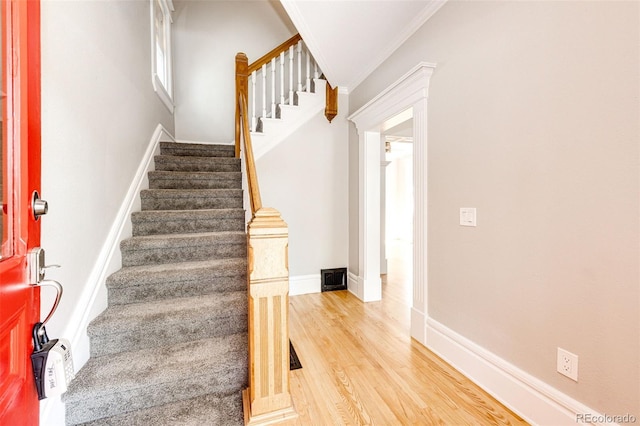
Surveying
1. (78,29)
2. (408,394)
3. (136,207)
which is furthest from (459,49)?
(136,207)

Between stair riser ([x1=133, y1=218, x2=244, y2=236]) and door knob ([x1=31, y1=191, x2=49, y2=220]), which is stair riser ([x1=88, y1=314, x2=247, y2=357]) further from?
door knob ([x1=31, y1=191, x2=49, y2=220])

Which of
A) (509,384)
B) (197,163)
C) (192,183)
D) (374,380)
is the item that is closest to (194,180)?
(192,183)

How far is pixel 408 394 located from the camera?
161cm

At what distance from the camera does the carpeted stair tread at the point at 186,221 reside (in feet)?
7.71

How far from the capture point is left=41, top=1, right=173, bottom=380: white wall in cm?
130

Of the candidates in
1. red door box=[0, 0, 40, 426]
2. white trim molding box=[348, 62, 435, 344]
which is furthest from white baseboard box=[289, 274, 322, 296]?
red door box=[0, 0, 40, 426]

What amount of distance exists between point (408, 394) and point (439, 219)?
1165 millimetres

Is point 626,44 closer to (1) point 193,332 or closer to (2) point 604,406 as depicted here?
(2) point 604,406

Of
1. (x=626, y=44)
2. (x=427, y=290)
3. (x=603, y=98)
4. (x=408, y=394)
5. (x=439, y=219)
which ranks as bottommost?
(x=408, y=394)

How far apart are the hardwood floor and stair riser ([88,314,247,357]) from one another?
54 cm

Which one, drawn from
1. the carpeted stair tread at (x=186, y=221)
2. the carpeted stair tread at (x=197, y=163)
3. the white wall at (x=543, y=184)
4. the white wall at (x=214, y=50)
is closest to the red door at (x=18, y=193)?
the carpeted stair tread at (x=186, y=221)

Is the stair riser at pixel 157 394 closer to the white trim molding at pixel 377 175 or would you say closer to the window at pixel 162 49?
the white trim molding at pixel 377 175

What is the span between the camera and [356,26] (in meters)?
2.32

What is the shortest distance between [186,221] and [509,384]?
2636 millimetres
